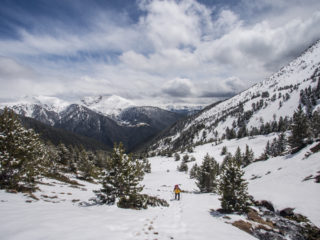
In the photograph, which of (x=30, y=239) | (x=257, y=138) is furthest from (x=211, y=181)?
(x=257, y=138)

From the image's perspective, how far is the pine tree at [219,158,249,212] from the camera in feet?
62.6

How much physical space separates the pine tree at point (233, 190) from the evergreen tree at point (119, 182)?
399 inches

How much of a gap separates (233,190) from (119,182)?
520 inches

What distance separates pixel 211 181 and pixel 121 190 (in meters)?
29.7

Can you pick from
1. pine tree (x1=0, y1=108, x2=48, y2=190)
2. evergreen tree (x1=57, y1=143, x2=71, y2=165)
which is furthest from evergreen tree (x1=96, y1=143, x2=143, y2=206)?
evergreen tree (x1=57, y1=143, x2=71, y2=165)

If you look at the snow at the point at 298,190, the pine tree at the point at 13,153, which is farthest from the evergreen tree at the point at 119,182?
the snow at the point at 298,190

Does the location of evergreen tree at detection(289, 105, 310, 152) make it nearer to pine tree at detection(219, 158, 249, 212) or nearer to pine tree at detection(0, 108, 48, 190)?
pine tree at detection(219, 158, 249, 212)

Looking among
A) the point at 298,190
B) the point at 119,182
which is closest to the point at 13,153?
the point at 119,182

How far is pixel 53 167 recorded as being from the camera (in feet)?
134

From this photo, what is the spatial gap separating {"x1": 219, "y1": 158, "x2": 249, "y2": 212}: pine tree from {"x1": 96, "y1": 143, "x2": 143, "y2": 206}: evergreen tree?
10124mm

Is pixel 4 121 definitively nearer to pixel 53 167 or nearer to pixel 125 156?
pixel 125 156

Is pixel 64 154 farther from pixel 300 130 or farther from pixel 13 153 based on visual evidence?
pixel 300 130

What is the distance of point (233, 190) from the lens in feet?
63.8

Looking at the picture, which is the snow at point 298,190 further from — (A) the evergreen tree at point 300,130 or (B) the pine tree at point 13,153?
(B) the pine tree at point 13,153
